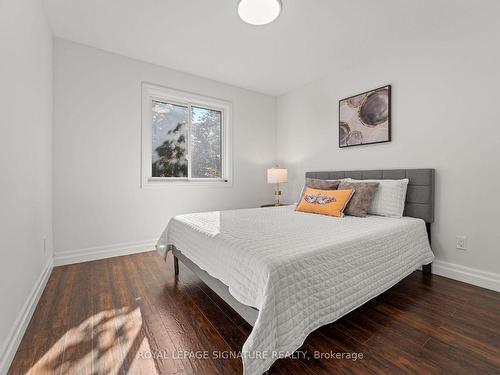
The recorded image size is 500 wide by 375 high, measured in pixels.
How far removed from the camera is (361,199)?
100 inches

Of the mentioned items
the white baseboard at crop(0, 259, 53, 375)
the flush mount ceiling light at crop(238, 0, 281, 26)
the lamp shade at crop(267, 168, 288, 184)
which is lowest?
the white baseboard at crop(0, 259, 53, 375)

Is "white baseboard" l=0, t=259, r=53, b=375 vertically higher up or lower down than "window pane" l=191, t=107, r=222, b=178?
lower down

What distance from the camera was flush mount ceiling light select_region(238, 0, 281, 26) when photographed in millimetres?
2025

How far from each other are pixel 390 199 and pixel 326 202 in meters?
0.64

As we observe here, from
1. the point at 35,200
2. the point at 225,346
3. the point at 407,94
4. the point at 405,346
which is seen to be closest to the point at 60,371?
the point at 225,346

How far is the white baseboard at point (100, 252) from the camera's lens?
2.70 m

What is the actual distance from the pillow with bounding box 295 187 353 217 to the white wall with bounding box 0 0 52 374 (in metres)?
2.47

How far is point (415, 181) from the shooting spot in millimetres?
2521

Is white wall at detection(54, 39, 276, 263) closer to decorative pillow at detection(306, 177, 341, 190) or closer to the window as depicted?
the window

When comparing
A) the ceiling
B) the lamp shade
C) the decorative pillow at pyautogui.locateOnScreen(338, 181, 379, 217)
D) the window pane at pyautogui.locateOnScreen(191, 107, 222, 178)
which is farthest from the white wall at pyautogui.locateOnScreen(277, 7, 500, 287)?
the window pane at pyautogui.locateOnScreen(191, 107, 222, 178)

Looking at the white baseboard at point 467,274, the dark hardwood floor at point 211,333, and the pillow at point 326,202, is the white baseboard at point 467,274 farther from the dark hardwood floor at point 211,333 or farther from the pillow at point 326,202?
the pillow at point 326,202

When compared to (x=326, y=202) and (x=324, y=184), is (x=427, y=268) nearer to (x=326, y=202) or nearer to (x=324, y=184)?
(x=326, y=202)

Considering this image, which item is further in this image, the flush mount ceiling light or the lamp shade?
the lamp shade

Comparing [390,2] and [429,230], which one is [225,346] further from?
[390,2]
